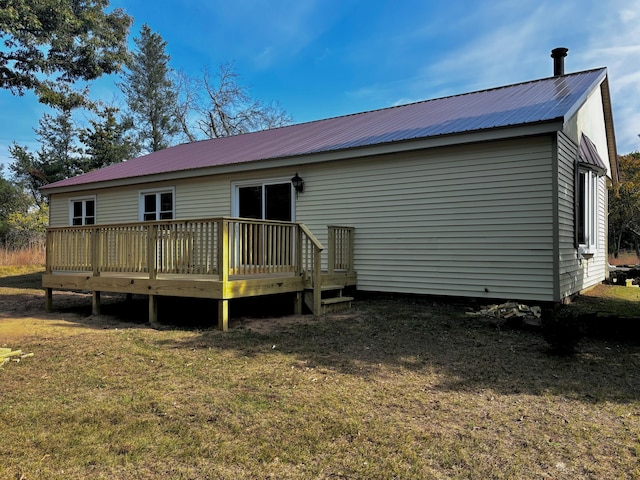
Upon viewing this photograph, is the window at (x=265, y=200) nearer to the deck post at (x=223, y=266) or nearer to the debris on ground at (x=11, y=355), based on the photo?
the deck post at (x=223, y=266)

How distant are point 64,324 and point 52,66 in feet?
25.8

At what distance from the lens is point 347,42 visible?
21281 millimetres

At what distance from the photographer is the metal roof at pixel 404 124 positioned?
302 inches

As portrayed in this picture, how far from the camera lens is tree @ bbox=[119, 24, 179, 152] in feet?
101

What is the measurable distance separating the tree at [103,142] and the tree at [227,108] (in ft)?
17.2

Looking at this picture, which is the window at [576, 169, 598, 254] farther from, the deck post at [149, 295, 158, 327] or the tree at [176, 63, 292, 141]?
the tree at [176, 63, 292, 141]

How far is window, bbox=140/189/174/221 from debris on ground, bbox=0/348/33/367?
696 cm

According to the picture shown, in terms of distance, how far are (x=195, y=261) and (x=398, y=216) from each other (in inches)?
155

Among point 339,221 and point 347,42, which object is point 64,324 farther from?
point 347,42

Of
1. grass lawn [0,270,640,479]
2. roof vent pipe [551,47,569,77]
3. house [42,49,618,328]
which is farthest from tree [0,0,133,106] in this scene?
roof vent pipe [551,47,569,77]

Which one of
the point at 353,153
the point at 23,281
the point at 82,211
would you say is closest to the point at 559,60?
the point at 353,153

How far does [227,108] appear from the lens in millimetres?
30406

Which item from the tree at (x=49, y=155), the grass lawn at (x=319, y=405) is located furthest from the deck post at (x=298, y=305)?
the tree at (x=49, y=155)

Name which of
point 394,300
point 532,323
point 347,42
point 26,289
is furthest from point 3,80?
point 347,42
